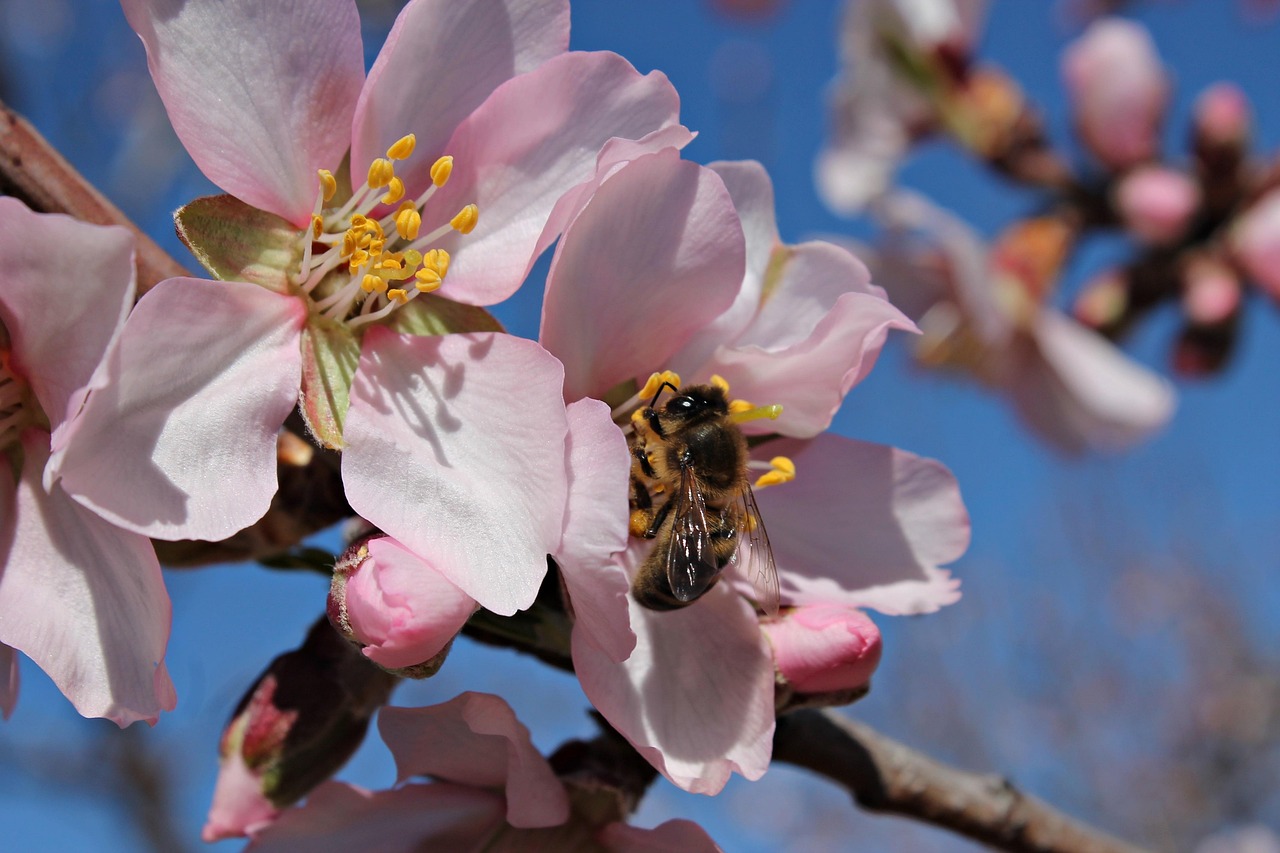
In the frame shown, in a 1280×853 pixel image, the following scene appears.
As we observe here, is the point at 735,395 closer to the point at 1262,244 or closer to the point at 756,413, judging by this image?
the point at 756,413

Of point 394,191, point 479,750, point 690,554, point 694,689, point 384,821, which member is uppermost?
point 394,191

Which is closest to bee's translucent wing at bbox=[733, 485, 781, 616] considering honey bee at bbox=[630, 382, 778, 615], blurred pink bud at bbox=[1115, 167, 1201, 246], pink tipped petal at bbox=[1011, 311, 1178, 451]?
honey bee at bbox=[630, 382, 778, 615]

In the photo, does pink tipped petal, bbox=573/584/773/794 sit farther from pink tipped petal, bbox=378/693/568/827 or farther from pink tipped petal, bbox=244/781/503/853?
pink tipped petal, bbox=244/781/503/853

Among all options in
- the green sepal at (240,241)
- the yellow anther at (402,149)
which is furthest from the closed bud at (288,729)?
the yellow anther at (402,149)

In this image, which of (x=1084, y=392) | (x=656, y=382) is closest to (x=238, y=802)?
(x=656, y=382)

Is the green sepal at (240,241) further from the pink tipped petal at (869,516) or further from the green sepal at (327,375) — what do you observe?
the pink tipped petal at (869,516)

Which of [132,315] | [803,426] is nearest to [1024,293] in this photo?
[803,426]
